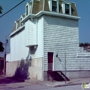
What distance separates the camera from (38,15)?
80.5ft

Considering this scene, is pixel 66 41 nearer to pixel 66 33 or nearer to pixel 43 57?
pixel 66 33

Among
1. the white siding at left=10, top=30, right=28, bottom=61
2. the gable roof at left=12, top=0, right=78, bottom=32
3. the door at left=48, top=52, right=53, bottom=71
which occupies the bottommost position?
the door at left=48, top=52, right=53, bottom=71

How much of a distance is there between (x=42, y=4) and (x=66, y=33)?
4.38m

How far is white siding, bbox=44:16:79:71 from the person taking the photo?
2395cm

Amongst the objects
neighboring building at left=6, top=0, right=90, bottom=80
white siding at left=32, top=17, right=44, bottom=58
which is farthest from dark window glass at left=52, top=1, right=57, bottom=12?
white siding at left=32, top=17, right=44, bottom=58

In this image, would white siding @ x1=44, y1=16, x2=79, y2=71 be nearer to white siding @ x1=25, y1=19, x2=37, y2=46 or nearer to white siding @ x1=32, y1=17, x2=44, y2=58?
white siding @ x1=32, y1=17, x2=44, y2=58

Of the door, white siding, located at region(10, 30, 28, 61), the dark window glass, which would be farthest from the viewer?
white siding, located at region(10, 30, 28, 61)

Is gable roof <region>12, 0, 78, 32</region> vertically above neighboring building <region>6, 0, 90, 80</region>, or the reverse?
gable roof <region>12, 0, 78, 32</region>

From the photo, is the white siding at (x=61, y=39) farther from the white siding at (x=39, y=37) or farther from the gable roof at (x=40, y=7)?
the gable roof at (x=40, y=7)

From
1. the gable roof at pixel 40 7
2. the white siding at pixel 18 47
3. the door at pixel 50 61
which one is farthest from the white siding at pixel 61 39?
the white siding at pixel 18 47

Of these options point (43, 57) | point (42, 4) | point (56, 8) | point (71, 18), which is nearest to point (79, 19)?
point (71, 18)

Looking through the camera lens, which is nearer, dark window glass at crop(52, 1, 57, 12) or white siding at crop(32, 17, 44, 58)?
white siding at crop(32, 17, 44, 58)

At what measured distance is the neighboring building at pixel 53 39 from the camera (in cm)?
2388

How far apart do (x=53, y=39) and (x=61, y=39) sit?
1.10 metres
